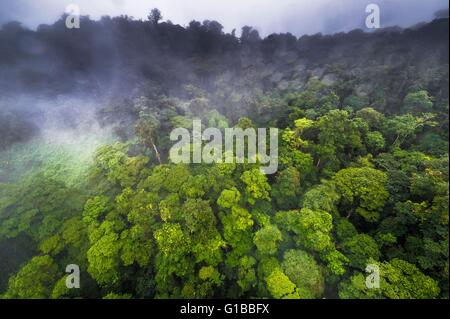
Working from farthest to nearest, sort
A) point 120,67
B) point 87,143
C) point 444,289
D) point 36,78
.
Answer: point 120,67
point 36,78
point 87,143
point 444,289

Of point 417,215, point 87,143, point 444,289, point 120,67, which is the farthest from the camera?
point 120,67

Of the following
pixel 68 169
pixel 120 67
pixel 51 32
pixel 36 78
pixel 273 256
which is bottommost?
pixel 273 256

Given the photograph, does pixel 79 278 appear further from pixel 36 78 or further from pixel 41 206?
pixel 36 78

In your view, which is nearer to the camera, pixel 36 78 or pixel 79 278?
pixel 79 278

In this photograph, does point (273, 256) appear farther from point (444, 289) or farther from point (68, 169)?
point (68, 169)

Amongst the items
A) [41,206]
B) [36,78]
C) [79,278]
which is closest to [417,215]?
[79,278]
